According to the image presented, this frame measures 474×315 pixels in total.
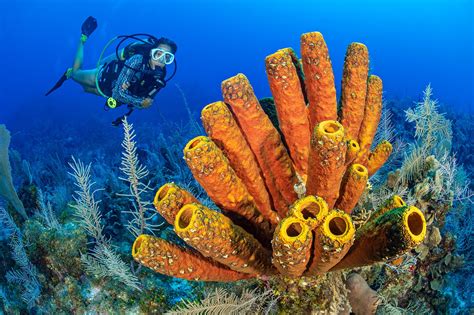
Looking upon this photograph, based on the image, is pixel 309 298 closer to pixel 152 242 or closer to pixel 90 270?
pixel 152 242

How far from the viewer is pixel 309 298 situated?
2143 millimetres

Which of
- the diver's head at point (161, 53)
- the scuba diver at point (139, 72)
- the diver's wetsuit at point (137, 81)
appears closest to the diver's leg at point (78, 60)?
Answer: the scuba diver at point (139, 72)

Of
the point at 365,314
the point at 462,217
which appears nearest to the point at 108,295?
the point at 365,314

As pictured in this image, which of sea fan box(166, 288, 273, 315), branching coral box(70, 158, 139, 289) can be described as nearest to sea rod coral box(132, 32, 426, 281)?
sea fan box(166, 288, 273, 315)

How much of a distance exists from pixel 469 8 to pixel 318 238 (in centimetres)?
17037

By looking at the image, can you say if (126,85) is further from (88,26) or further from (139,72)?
(88,26)

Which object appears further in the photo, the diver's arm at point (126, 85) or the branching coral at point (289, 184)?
the diver's arm at point (126, 85)

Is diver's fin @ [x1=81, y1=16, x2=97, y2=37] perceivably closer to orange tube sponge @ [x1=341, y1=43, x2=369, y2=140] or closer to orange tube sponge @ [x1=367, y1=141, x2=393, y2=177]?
orange tube sponge @ [x1=341, y1=43, x2=369, y2=140]

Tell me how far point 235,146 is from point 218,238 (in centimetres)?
61

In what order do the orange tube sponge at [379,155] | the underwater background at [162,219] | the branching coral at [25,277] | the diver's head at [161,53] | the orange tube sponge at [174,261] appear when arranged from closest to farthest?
the orange tube sponge at [174,261] < the orange tube sponge at [379,155] < the underwater background at [162,219] < the branching coral at [25,277] < the diver's head at [161,53]

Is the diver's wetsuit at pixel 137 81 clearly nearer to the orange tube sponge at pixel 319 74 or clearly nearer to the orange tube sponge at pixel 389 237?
the orange tube sponge at pixel 319 74

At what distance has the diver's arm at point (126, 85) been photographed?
7.50 m

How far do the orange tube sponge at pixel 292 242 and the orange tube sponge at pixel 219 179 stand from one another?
49 cm

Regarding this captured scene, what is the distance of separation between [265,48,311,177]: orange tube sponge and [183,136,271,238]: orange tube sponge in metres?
0.56
